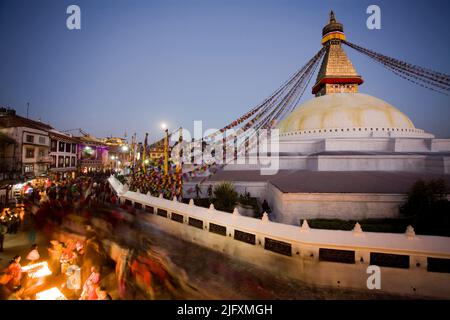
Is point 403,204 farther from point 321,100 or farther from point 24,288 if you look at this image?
point 321,100

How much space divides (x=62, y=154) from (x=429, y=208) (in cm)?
3643

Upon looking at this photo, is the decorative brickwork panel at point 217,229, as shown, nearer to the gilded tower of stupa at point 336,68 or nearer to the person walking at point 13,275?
the person walking at point 13,275

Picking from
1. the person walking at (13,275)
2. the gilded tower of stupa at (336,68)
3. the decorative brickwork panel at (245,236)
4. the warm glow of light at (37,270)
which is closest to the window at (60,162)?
the warm glow of light at (37,270)

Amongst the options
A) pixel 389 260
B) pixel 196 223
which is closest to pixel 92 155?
pixel 196 223

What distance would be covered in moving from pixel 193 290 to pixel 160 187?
8.16m

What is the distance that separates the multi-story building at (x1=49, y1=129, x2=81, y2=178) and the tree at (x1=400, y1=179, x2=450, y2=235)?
3185cm

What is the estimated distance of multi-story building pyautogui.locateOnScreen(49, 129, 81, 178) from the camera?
26.0 m

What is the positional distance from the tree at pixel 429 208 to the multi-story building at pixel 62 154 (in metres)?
31.8

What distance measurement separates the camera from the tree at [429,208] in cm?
654

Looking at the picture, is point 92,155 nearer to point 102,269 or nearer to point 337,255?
point 102,269

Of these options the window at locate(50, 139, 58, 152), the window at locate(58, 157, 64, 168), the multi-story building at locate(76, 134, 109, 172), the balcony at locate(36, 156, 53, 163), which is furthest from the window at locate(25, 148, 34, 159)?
the multi-story building at locate(76, 134, 109, 172)

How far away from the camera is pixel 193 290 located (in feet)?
17.1

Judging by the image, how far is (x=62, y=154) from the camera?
28.5 meters

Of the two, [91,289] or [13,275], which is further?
[13,275]
